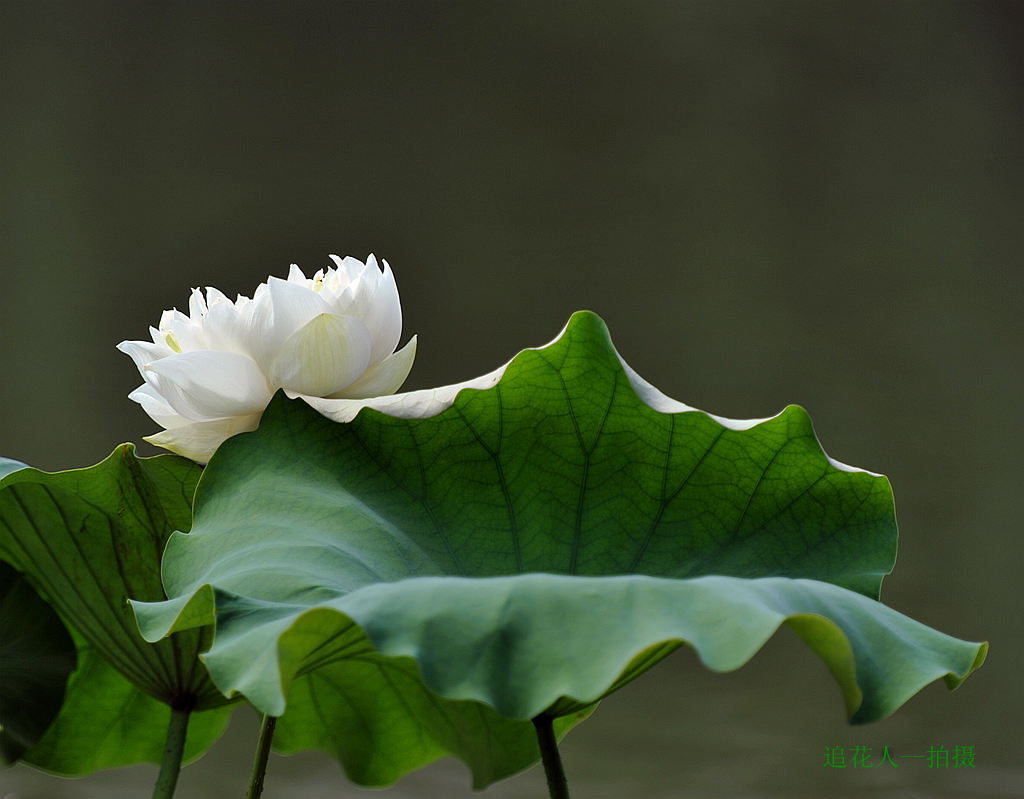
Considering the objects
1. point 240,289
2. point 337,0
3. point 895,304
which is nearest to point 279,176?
point 240,289

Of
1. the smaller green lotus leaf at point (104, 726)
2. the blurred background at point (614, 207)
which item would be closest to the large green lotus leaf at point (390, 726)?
the smaller green lotus leaf at point (104, 726)

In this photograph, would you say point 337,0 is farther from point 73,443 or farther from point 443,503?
point 443,503

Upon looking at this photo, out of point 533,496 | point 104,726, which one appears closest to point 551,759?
point 533,496

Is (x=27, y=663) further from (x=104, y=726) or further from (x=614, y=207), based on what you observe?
(x=614, y=207)

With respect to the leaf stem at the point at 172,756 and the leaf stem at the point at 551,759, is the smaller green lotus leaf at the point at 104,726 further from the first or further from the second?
the leaf stem at the point at 551,759

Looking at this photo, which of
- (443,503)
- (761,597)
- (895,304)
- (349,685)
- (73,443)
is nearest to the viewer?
(761,597)

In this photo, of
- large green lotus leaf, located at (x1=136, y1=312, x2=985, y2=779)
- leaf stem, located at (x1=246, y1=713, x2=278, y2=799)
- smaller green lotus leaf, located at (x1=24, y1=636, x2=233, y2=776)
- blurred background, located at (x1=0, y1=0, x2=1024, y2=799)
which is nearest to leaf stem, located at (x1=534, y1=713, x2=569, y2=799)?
large green lotus leaf, located at (x1=136, y1=312, x2=985, y2=779)
